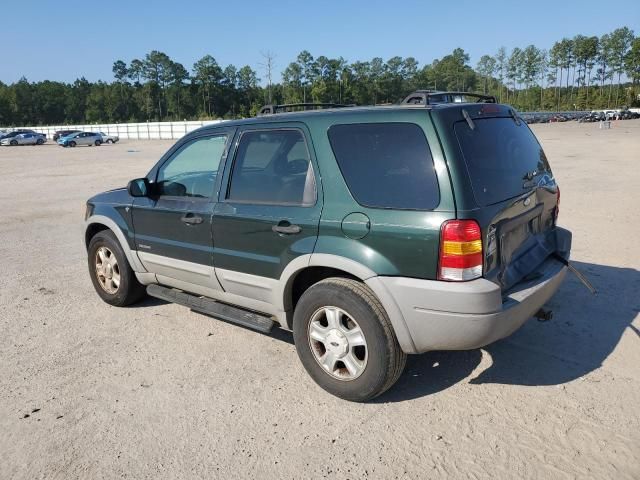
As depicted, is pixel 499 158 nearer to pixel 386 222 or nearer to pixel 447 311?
pixel 386 222

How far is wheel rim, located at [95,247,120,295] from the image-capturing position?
515 centimetres

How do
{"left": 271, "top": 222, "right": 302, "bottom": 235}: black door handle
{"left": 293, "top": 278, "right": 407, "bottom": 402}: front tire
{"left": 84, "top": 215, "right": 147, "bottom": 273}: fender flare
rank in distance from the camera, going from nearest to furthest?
{"left": 293, "top": 278, "right": 407, "bottom": 402}: front tire < {"left": 271, "top": 222, "right": 302, "bottom": 235}: black door handle < {"left": 84, "top": 215, "right": 147, "bottom": 273}: fender flare

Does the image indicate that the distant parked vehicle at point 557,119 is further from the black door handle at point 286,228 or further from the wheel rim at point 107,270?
the black door handle at point 286,228

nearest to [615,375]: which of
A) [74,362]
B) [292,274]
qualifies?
[292,274]

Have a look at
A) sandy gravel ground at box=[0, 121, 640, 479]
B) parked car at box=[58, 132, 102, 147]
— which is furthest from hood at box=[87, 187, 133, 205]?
parked car at box=[58, 132, 102, 147]

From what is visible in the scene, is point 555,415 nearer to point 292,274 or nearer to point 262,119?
point 292,274

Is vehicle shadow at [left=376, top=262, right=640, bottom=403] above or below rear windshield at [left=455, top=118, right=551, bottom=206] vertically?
below

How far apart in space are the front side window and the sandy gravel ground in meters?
1.27

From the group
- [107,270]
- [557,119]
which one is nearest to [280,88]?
[557,119]

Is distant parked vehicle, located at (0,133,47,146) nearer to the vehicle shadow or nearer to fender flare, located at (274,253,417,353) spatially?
fender flare, located at (274,253,417,353)

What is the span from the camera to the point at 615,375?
356 cm

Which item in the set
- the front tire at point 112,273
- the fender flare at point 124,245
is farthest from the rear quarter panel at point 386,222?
the front tire at point 112,273

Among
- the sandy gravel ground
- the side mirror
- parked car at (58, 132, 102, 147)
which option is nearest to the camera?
the sandy gravel ground

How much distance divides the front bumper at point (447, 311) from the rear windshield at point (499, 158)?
0.55 metres
